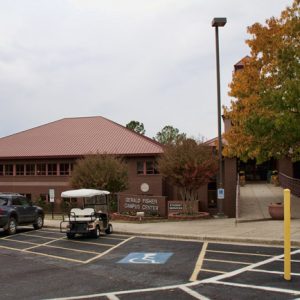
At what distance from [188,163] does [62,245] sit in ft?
32.3

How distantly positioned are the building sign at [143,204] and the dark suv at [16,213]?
7.64m

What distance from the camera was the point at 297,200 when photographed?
90.5ft

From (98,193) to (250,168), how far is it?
34438 millimetres

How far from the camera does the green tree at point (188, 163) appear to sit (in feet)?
81.8

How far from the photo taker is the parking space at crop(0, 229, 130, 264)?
14266 mm

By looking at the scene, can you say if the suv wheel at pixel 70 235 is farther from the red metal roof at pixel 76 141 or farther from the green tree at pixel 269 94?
the red metal roof at pixel 76 141

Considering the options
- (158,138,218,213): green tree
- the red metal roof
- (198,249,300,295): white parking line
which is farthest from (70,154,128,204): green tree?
(198,249,300,295): white parking line

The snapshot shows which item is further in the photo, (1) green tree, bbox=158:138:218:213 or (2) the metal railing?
(2) the metal railing

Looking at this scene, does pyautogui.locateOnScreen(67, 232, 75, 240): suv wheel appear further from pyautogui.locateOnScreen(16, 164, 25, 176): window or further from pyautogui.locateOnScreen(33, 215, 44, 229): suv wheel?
pyautogui.locateOnScreen(16, 164, 25, 176): window

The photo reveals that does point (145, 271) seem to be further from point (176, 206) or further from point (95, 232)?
point (176, 206)

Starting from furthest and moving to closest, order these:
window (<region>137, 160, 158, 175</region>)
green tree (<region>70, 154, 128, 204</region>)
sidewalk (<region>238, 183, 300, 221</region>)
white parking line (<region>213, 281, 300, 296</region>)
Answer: window (<region>137, 160, 158, 175</region>), green tree (<region>70, 154, 128, 204</region>), sidewalk (<region>238, 183, 300, 221</region>), white parking line (<region>213, 281, 300, 296</region>)

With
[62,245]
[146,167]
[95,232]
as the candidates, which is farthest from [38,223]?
[146,167]

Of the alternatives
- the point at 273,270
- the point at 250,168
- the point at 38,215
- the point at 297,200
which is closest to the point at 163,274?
the point at 273,270

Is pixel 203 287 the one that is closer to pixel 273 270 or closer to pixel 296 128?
pixel 273 270
